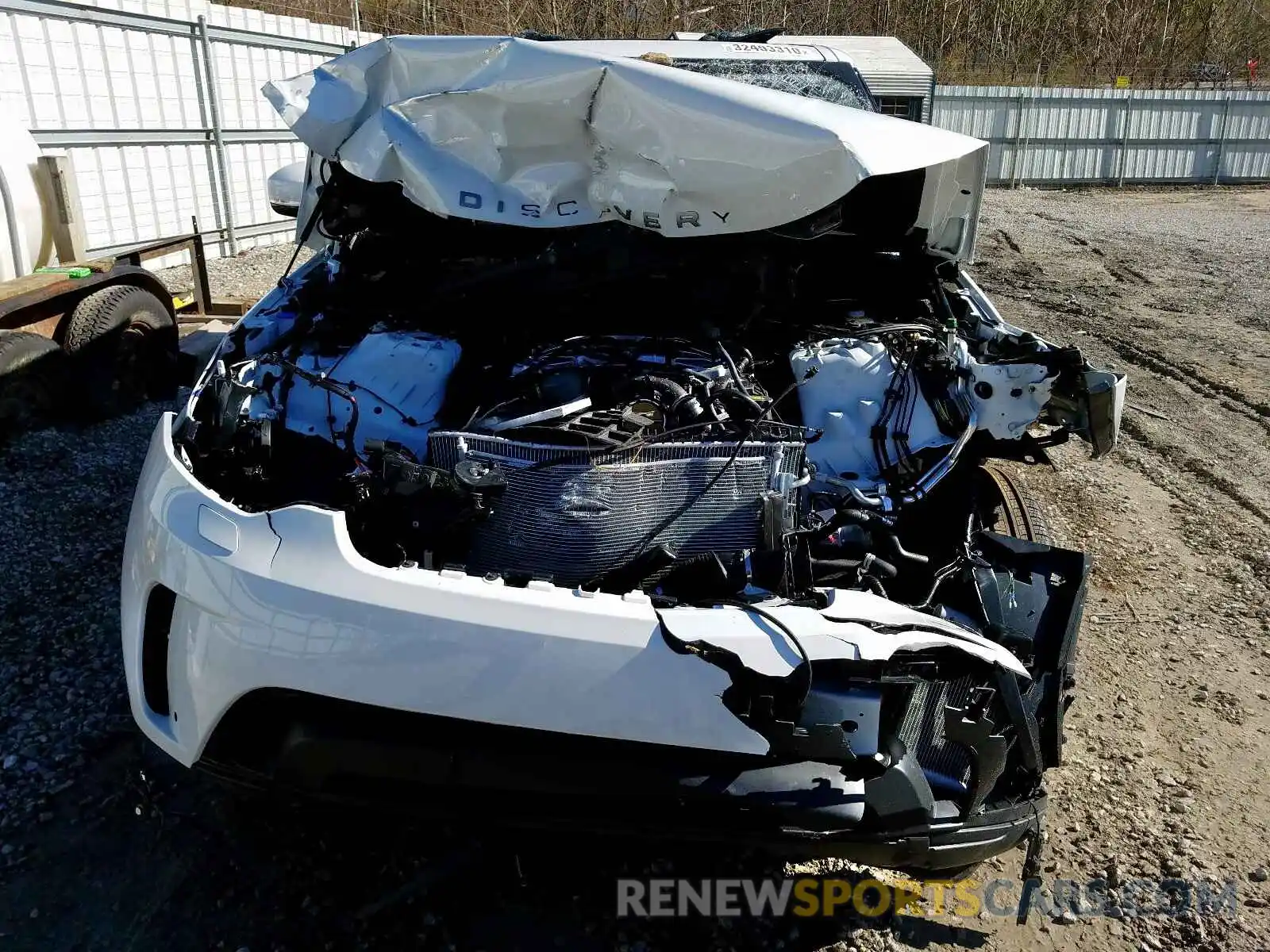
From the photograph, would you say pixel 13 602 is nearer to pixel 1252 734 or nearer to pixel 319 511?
pixel 319 511

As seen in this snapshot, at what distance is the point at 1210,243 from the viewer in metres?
11.4

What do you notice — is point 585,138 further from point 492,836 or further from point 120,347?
point 120,347

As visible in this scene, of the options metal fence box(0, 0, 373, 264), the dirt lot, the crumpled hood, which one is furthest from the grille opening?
metal fence box(0, 0, 373, 264)

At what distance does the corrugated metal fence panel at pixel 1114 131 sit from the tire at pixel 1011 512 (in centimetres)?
1538

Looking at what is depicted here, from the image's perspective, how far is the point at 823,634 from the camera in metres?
1.76

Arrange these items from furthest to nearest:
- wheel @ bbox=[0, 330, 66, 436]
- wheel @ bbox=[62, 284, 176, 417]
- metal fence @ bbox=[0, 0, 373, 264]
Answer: metal fence @ bbox=[0, 0, 373, 264] < wheel @ bbox=[62, 284, 176, 417] < wheel @ bbox=[0, 330, 66, 436]

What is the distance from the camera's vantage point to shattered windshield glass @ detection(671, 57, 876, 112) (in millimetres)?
4309

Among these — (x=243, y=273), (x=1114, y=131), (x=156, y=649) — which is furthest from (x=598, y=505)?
(x=1114, y=131)

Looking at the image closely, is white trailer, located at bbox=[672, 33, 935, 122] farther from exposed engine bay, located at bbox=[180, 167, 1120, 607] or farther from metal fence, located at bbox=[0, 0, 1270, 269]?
metal fence, located at bbox=[0, 0, 1270, 269]

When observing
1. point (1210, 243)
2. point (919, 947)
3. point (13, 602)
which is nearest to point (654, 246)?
point (919, 947)

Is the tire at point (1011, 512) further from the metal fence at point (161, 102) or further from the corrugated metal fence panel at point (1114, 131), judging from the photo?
the corrugated metal fence panel at point (1114, 131)

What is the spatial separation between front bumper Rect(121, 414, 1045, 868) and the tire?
1.31 meters

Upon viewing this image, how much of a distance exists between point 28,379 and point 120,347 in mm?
500

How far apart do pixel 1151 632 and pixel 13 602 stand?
13.2ft
